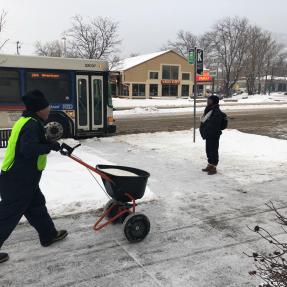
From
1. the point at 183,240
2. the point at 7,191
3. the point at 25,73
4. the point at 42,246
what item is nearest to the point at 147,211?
the point at 183,240

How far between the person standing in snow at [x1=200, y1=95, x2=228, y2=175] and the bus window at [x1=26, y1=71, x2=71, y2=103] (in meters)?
6.17

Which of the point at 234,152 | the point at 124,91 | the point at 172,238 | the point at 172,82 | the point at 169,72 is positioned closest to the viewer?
the point at 172,238

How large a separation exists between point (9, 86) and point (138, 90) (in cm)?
4378

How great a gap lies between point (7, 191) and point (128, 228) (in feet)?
4.92

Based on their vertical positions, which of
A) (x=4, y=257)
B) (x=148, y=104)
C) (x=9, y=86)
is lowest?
(x=148, y=104)

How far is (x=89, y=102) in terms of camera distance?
13859 millimetres

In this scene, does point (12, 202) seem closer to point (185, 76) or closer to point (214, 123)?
point (214, 123)

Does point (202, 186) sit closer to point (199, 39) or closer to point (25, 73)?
point (25, 73)

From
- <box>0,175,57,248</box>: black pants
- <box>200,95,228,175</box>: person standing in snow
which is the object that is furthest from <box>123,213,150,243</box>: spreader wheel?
<box>200,95,228,175</box>: person standing in snow

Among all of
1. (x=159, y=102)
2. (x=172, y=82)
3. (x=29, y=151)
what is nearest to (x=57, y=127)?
(x=29, y=151)

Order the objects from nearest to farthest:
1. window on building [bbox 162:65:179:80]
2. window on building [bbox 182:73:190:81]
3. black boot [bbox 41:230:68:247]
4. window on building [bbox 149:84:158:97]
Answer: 1. black boot [bbox 41:230:68:247]
2. window on building [bbox 149:84:158:97]
3. window on building [bbox 162:65:179:80]
4. window on building [bbox 182:73:190:81]

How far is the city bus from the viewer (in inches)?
490

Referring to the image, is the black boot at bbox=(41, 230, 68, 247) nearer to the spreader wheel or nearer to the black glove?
the spreader wheel

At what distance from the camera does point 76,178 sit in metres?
7.50
